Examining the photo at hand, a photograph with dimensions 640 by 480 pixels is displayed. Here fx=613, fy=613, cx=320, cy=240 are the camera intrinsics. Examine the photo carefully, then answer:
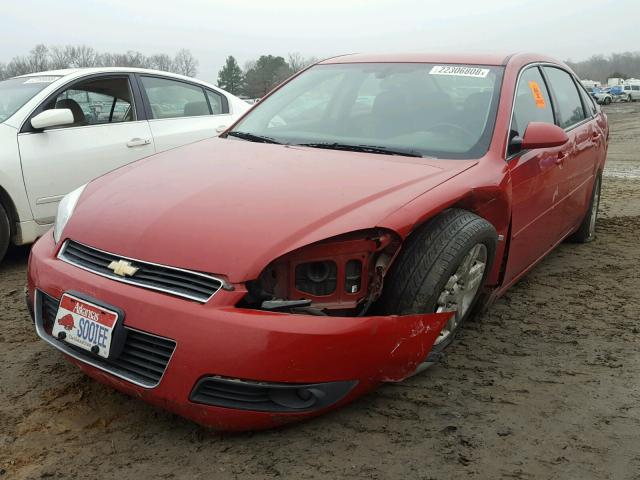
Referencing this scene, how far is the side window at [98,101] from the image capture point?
473 cm

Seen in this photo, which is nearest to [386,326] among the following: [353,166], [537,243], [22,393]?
[353,166]

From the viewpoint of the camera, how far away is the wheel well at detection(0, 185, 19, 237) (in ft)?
13.8

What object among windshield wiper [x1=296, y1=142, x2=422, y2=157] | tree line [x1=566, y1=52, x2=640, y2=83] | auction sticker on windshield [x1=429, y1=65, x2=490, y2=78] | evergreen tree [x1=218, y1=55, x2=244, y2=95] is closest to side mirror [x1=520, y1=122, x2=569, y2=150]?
auction sticker on windshield [x1=429, y1=65, x2=490, y2=78]

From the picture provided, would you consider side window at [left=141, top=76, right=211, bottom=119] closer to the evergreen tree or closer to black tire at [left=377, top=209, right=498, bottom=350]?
black tire at [left=377, top=209, right=498, bottom=350]

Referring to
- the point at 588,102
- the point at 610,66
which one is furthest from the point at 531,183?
the point at 610,66

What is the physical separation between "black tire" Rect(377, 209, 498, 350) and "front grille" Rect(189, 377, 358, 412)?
410mm

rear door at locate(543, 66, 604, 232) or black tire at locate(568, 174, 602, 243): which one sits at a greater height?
rear door at locate(543, 66, 604, 232)

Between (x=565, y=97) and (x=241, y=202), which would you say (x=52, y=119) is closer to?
(x=241, y=202)

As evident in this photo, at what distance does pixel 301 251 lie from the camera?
7.18 ft

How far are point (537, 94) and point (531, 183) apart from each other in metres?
0.80

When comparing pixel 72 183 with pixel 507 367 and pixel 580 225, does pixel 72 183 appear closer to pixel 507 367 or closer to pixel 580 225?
pixel 507 367

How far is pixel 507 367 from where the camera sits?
2.84m

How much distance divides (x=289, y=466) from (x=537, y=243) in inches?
86.3

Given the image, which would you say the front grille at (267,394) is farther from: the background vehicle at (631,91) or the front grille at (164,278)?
the background vehicle at (631,91)
